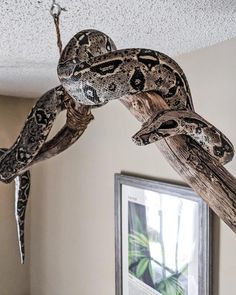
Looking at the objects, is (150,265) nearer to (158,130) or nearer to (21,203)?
(21,203)

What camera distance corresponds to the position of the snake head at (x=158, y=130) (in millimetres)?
693

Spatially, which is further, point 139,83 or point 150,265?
point 150,265

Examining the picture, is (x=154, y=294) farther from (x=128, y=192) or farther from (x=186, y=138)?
(x=186, y=138)

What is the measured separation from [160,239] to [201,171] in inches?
49.9

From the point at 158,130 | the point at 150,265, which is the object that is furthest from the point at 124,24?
the point at 150,265

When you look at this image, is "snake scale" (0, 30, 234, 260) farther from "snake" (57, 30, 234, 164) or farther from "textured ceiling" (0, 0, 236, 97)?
"textured ceiling" (0, 0, 236, 97)

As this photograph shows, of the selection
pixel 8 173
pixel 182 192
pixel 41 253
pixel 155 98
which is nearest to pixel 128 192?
pixel 182 192

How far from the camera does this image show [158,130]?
0.70 meters

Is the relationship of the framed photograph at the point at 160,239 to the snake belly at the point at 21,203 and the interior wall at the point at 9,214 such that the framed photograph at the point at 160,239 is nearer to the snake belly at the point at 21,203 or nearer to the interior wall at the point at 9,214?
the snake belly at the point at 21,203

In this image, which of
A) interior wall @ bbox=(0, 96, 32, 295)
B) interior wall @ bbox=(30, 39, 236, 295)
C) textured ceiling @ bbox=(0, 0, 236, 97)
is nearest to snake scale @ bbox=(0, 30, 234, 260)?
textured ceiling @ bbox=(0, 0, 236, 97)

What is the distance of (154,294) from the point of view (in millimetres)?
1970

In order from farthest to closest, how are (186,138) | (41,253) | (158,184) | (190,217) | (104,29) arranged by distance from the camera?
1. (41,253)
2. (158,184)
3. (190,217)
4. (104,29)
5. (186,138)

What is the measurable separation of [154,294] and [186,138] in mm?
1472

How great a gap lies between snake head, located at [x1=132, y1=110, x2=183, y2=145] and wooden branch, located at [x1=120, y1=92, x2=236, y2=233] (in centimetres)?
6
